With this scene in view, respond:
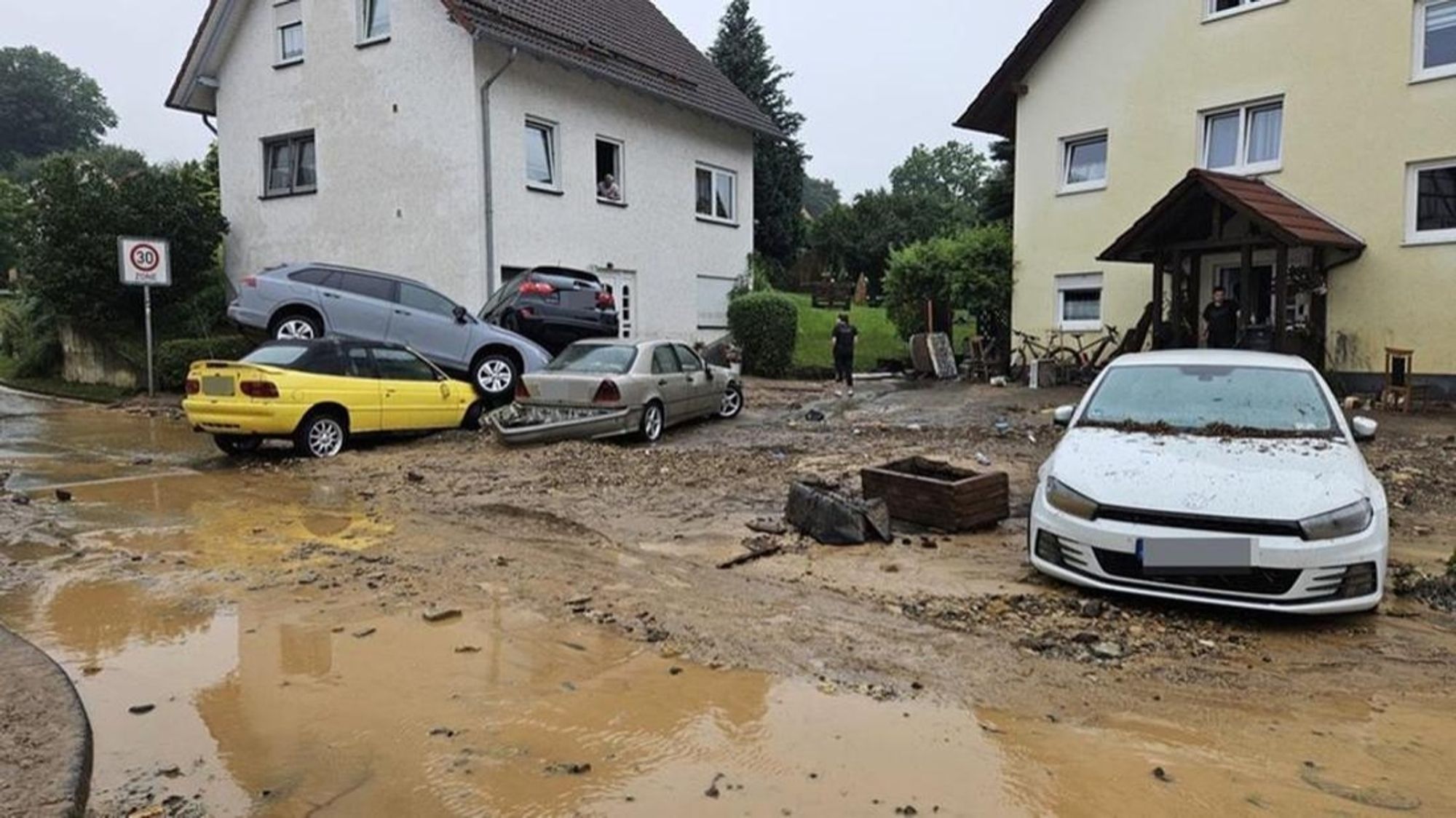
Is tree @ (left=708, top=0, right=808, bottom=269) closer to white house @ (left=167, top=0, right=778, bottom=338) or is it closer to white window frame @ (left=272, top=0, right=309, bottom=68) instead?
white house @ (left=167, top=0, right=778, bottom=338)

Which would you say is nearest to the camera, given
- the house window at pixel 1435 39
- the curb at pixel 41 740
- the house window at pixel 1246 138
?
the curb at pixel 41 740

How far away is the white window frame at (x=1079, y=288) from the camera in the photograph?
65.5 feet

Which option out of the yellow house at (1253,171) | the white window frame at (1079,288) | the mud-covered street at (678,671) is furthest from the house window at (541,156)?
the mud-covered street at (678,671)

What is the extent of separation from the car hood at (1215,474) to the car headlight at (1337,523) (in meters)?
0.03

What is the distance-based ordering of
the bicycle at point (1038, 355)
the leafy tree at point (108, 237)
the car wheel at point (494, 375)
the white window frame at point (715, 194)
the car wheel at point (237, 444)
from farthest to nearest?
the white window frame at point (715, 194) → the bicycle at point (1038, 355) → the leafy tree at point (108, 237) → the car wheel at point (494, 375) → the car wheel at point (237, 444)

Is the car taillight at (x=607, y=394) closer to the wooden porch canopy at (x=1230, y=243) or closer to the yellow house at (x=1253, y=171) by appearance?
the wooden porch canopy at (x=1230, y=243)

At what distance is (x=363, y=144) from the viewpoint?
19719 millimetres

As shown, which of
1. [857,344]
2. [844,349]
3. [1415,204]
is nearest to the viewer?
[1415,204]

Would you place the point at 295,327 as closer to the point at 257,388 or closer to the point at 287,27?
the point at 257,388

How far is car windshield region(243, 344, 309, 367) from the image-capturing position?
11.3 meters

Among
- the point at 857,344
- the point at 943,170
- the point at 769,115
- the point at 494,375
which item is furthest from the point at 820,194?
the point at 494,375

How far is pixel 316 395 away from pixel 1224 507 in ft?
32.7

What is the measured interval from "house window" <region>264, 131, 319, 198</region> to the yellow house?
50.2 feet

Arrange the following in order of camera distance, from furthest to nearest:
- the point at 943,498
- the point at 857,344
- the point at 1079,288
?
the point at 857,344 < the point at 1079,288 < the point at 943,498
